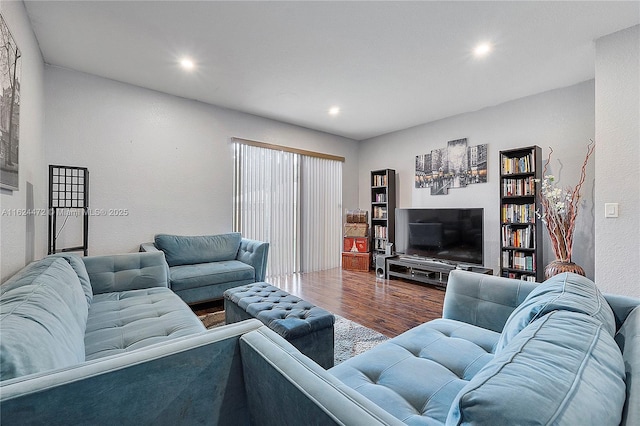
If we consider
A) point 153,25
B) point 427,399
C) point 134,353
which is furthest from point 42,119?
point 427,399

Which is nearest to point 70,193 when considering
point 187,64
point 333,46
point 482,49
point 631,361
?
point 187,64

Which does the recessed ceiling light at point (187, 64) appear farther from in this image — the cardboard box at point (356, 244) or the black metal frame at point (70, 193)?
the cardboard box at point (356, 244)

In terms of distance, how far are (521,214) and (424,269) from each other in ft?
4.63

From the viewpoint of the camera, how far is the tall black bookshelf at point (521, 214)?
3260 mm

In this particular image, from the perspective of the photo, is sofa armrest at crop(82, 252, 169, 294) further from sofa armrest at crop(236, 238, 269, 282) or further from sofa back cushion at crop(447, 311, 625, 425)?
sofa back cushion at crop(447, 311, 625, 425)

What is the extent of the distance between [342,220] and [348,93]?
264cm

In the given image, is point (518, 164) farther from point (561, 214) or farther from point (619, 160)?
point (619, 160)

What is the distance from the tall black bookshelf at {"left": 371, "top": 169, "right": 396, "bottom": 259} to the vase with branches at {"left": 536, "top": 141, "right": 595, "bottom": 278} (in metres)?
2.18

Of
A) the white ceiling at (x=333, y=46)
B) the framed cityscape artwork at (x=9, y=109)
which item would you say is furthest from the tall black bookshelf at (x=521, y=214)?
the framed cityscape artwork at (x=9, y=109)

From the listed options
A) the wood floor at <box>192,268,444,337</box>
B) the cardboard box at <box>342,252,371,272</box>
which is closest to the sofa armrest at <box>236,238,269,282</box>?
the wood floor at <box>192,268,444,337</box>

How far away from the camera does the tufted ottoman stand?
168 centimetres

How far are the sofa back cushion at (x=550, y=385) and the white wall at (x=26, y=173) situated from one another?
237cm

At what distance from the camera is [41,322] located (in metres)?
0.97

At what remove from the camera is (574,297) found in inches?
38.4
